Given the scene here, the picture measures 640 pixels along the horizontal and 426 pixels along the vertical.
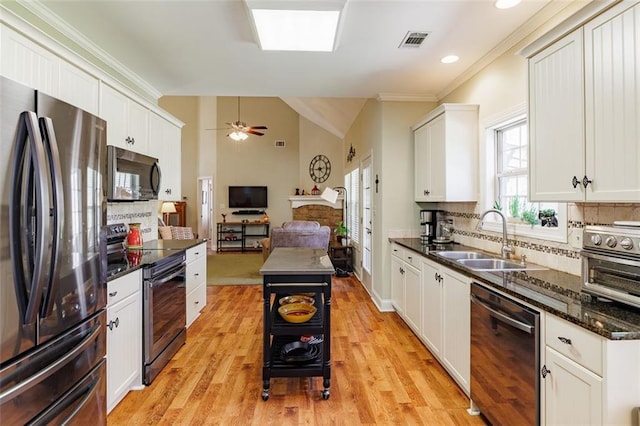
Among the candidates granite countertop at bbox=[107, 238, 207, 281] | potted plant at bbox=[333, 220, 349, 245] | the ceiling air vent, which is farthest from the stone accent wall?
the ceiling air vent

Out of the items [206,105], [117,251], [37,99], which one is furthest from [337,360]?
[206,105]

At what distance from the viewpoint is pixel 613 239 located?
137 cm

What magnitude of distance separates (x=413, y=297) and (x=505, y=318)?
1.55 meters

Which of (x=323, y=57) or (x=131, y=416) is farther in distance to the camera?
(x=323, y=57)

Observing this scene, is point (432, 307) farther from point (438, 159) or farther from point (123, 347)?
point (123, 347)

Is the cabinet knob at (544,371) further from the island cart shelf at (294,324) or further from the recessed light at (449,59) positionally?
the recessed light at (449,59)

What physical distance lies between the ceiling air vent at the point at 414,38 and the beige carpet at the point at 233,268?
4.27m

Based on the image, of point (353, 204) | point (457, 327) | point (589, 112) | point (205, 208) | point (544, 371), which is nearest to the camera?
point (544, 371)

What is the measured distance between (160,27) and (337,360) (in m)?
3.06

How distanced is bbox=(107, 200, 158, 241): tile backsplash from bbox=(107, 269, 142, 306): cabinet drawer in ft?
3.12

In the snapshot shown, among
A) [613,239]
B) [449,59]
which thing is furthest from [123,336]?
[449,59]

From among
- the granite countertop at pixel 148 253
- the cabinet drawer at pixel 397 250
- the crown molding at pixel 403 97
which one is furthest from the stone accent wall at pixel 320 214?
the granite countertop at pixel 148 253

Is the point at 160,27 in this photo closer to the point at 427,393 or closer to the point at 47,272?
the point at 47,272

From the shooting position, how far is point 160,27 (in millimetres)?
2518
